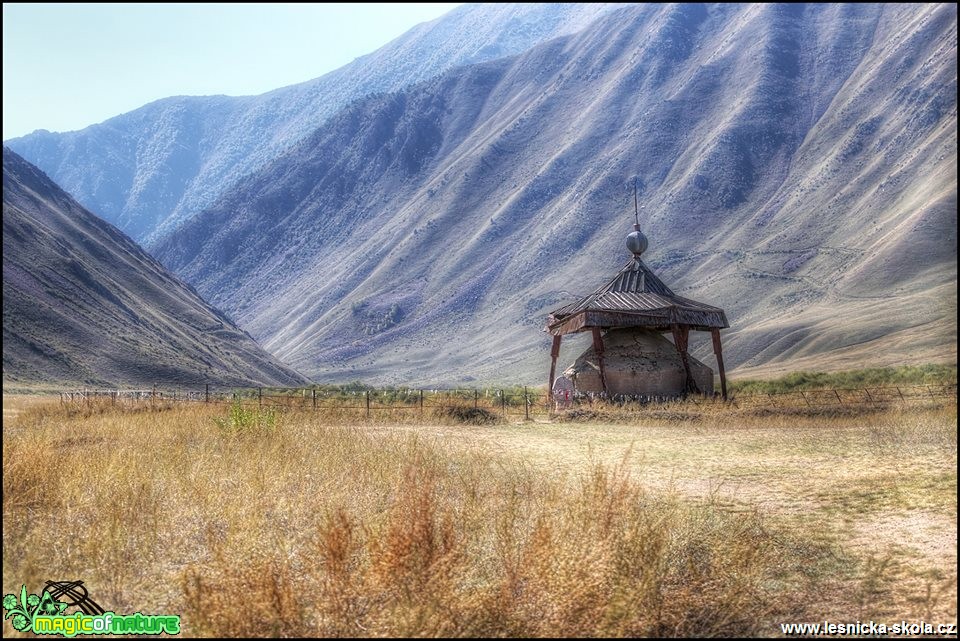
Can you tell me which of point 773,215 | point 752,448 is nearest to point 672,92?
point 773,215

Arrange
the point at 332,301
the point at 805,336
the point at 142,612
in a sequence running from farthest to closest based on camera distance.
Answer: the point at 332,301, the point at 805,336, the point at 142,612

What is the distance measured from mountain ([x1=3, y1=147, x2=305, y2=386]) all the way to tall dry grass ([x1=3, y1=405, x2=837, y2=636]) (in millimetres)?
34251

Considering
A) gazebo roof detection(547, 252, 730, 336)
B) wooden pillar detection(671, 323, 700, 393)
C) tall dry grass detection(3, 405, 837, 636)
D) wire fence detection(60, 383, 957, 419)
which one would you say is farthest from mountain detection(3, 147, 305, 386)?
tall dry grass detection(3, 405, 837, 636)

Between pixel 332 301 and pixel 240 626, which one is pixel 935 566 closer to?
pixel 240 626

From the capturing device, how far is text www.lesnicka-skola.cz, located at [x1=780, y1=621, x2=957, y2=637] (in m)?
5.45

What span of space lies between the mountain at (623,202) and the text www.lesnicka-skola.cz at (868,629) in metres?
62.0

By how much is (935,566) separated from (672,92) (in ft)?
431

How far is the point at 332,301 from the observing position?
12112cm

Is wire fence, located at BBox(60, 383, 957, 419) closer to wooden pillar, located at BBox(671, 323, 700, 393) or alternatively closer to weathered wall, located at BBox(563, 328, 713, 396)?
weathered wall, located at BBox(563, 328, 713, 396)

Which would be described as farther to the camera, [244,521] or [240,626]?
[244,521]

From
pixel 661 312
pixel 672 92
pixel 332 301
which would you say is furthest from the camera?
pixel 672 92

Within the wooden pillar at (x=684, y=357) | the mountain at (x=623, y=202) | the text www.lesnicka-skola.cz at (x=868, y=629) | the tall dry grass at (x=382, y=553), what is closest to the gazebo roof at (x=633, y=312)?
the wooden pillar at (x=684, y=357)

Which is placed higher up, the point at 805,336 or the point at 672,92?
the point at 672,92

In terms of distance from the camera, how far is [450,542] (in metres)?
5.90
